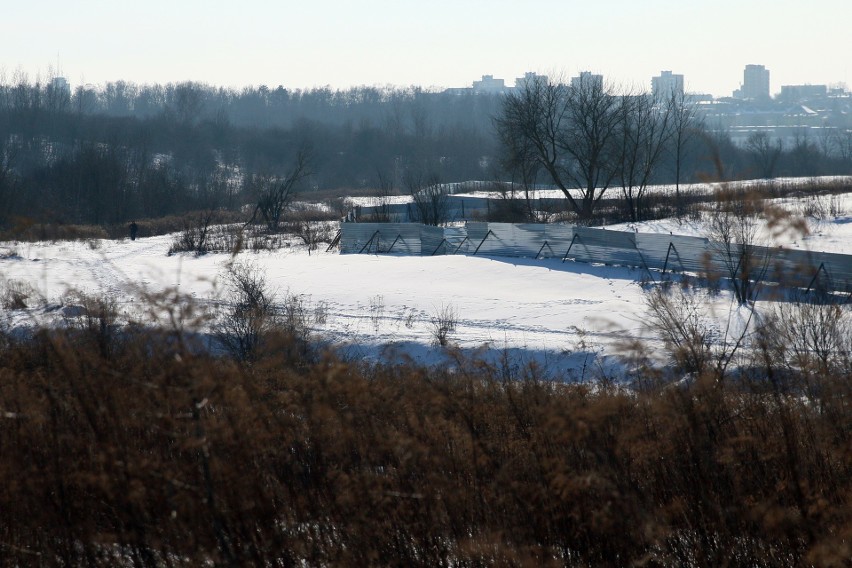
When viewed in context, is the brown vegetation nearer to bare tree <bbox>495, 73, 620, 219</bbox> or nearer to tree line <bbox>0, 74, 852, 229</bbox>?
tree line <bbox>0, 74, 852, 229</bbox>

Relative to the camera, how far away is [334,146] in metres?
92.4

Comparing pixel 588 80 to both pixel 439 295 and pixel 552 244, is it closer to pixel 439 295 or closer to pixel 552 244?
pixel 552 244

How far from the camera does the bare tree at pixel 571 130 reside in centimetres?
3406

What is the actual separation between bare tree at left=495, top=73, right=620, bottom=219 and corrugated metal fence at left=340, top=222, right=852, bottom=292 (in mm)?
9147

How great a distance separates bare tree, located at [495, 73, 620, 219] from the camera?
112 feet

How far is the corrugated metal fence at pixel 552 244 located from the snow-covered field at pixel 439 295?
627 mm

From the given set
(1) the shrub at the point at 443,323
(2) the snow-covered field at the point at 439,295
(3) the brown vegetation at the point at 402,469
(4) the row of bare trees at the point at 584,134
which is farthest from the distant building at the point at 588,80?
(3) the brown vegetation at the point at 402,469

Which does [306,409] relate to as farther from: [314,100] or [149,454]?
[314,100]

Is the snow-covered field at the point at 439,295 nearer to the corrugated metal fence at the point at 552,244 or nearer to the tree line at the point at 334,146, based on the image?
the corrugated metal fence at the point at 552,244

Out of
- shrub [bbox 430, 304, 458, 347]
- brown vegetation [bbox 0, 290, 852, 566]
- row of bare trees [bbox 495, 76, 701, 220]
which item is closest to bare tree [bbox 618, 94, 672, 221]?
row of bare trees [bbox 495, 76, 701, 220]

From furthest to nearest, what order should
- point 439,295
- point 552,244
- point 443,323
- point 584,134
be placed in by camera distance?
point 584,134, point 552,244, point 439,295, point 443,323

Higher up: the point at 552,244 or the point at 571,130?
the point at 571,130

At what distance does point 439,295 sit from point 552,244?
609 centimetres

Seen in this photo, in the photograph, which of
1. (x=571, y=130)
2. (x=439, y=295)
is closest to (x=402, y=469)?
(x=439, y=295)
